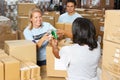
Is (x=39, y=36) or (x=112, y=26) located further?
(x=39, y=36)

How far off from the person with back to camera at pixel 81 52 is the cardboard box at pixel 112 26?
9.6 inches

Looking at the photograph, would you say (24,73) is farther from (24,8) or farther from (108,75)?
(24,8)

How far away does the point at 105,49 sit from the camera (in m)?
2.09

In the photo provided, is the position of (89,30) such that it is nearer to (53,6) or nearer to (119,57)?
(119,57)

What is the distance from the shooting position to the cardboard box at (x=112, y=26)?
75.2 inches

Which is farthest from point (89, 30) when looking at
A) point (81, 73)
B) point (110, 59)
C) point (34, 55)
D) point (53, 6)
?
point (53, 6)

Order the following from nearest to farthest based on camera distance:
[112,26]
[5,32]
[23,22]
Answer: [112,26] → [5,32] → [23,22]

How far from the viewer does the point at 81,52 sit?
173 cm

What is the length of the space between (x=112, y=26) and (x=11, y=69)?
811mm

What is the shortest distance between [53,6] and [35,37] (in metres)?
4.43

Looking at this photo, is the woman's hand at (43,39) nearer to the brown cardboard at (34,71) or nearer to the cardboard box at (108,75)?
the brown cardboard at (34,71)

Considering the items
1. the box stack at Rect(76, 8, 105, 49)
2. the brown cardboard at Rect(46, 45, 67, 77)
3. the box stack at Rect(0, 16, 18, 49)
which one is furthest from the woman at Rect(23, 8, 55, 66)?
the box stack at Rect(76, 8, 105, 49)

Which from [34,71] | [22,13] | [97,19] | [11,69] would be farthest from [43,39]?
[97,19]

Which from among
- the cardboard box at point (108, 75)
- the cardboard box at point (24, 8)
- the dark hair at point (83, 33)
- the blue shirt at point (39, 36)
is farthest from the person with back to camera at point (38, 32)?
the cardboard box at point (24, 8)
